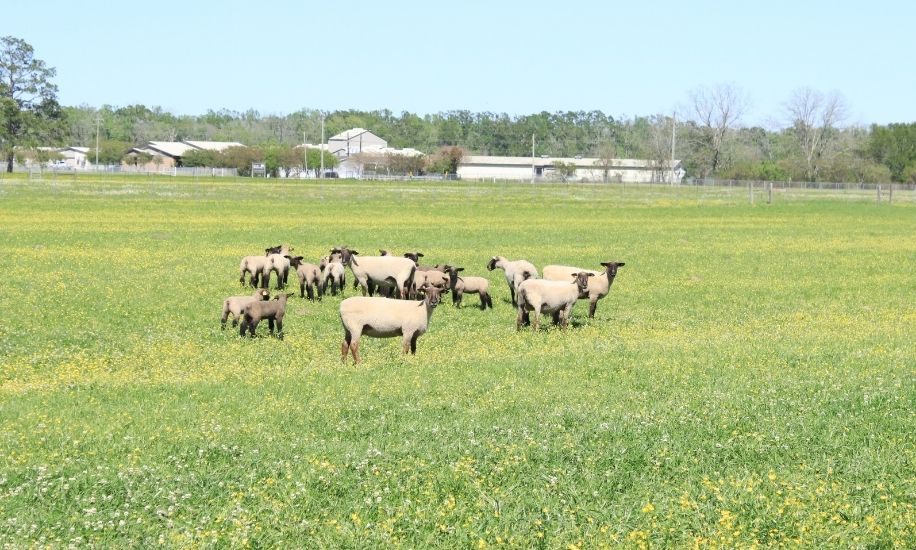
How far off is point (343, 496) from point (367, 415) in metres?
3.26

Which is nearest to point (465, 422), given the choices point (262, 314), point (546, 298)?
point (262, 314)

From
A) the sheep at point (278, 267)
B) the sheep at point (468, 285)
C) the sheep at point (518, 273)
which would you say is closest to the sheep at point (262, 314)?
the sheep at point (468, 285)

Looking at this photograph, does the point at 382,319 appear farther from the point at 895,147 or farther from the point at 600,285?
the point at 895,147

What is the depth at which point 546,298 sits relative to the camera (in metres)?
23.2

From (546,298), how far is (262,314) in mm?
6124

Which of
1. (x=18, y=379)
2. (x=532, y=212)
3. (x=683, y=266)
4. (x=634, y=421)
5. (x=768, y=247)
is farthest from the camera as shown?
(x=532, y=212)

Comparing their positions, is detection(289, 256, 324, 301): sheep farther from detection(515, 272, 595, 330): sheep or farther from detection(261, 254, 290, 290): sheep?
detection(515, 272, 595, 330): sheep

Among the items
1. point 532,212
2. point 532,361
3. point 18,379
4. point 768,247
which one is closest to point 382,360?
point 532,361

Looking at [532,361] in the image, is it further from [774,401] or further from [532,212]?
[532,212]

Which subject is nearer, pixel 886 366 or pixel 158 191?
pixel 886 366

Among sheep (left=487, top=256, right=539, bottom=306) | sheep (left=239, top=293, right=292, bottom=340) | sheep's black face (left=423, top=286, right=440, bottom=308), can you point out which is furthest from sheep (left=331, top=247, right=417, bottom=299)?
sheep's black face (left=423, top=286, right=440, bottom=308)

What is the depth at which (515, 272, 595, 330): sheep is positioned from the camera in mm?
23156

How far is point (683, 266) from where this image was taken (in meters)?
39.9

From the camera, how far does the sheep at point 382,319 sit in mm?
19000
